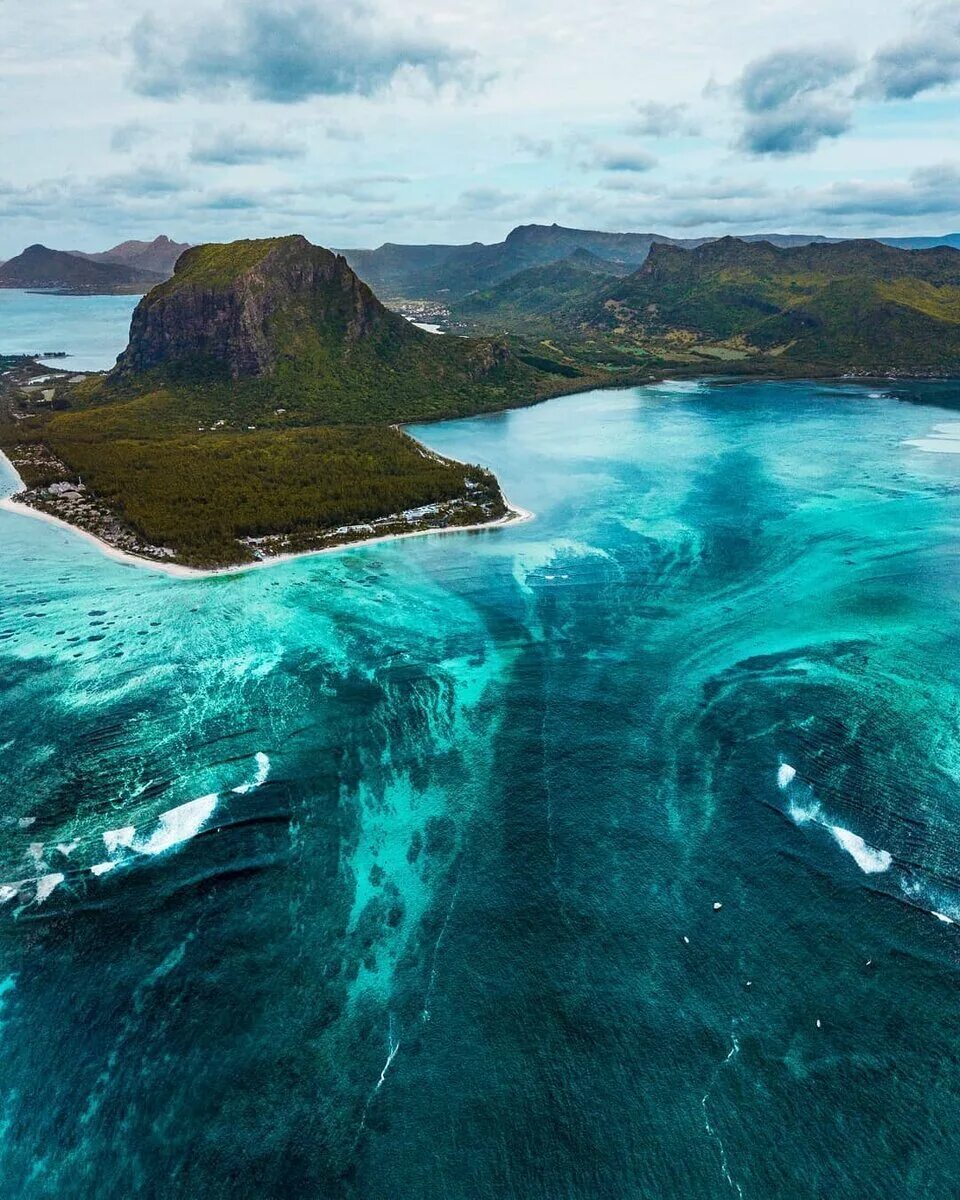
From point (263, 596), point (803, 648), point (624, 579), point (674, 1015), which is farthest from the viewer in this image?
point (624, 579)

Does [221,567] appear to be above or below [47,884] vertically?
below

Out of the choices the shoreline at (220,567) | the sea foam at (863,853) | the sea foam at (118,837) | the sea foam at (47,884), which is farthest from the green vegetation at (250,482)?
the sea foam at (863,853)

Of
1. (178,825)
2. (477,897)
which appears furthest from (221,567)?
(477,897)

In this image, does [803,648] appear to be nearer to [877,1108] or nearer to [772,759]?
[772,759]

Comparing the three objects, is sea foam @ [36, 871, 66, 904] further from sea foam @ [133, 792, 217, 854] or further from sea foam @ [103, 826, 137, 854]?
sea foam @ [133, 792, 217, 854]

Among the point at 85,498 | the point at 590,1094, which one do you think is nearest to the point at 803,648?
the point at 590,1094

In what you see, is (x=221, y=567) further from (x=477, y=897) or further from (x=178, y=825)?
(x=477, y=897)
